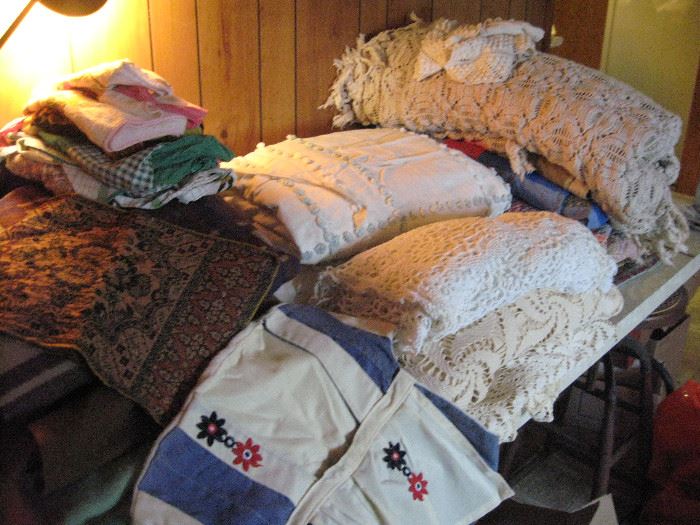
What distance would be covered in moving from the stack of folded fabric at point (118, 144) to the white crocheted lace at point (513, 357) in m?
0.40

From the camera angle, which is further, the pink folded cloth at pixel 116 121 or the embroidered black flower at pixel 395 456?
the pink folded cloth at pixel 116 121

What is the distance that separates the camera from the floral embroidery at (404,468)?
689mm

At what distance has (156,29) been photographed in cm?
116

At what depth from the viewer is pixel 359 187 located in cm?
106

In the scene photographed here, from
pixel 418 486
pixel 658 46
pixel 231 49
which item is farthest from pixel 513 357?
pixel 658 46

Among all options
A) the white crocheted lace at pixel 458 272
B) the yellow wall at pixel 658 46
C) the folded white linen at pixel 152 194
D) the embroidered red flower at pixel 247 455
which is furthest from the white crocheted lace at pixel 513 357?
the yellow wall at pixel 658 46

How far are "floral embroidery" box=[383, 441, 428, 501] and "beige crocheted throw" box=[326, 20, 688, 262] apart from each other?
27.8 inches

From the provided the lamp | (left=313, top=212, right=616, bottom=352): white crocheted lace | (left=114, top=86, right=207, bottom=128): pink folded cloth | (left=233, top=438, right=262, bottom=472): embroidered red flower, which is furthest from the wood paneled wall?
(left=233, top=438, right=262, bottom=472): embroidered red flower

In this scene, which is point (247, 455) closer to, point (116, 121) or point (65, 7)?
point (116, 121)

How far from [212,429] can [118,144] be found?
43 cm

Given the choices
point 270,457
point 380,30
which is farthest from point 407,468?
point 380,30

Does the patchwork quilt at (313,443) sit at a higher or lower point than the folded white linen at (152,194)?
lower

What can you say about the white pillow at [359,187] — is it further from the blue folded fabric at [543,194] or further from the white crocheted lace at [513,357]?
the white crocheted lace at [513,357]

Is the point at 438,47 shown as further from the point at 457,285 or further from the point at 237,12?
the point at 457,285
